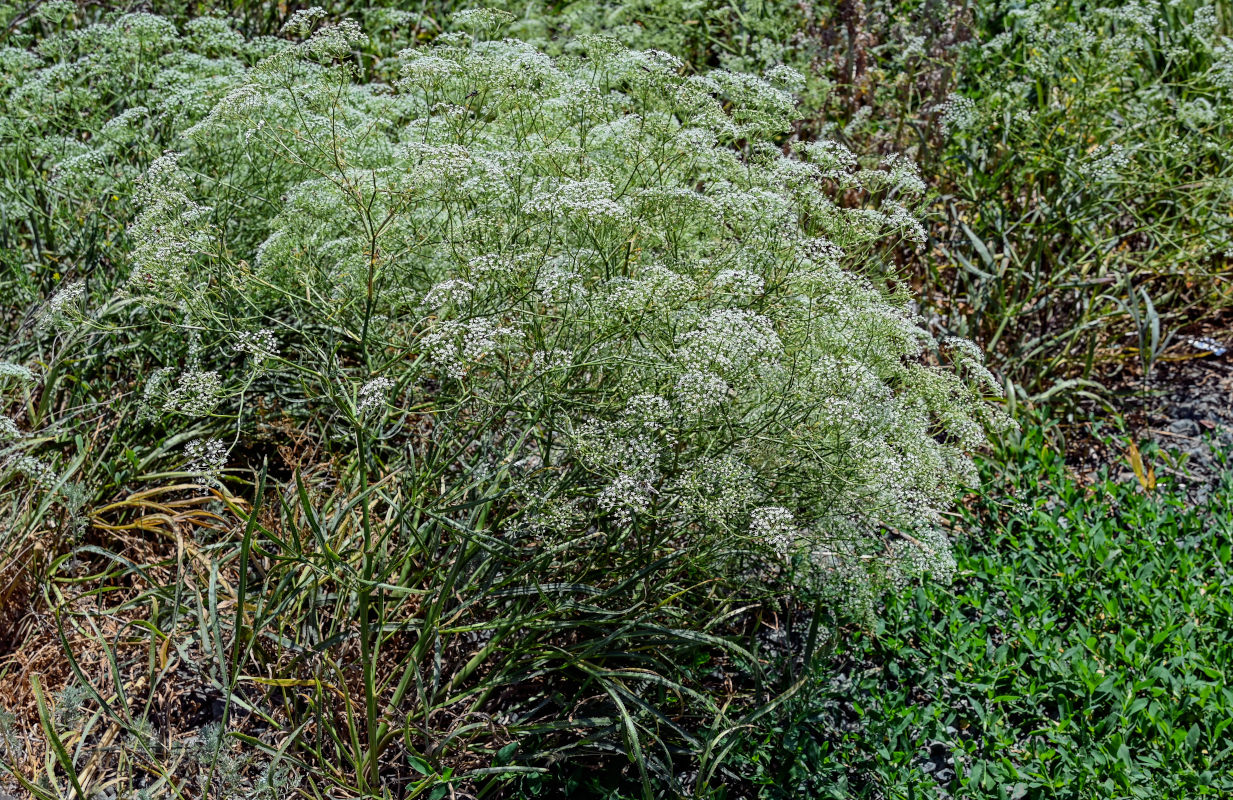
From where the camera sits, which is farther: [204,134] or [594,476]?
[204,134]

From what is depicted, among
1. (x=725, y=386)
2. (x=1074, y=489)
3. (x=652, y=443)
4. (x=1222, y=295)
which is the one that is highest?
(x=725, y=386)

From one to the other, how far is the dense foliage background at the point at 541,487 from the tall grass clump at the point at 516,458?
0.02 meters

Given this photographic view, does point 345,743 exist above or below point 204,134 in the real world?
below

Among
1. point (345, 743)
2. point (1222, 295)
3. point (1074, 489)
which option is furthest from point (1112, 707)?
point (1222, 295)

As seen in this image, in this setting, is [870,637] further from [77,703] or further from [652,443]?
[77,703]

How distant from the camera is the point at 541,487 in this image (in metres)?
2.70

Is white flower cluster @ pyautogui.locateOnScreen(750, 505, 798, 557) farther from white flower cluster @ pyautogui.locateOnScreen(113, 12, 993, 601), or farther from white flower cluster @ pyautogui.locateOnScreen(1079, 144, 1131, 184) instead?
white flower cluster @ pyautogui.locateOnScreen(1079, 144, 1131, 184)

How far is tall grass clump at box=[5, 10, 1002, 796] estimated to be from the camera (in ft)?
7.63

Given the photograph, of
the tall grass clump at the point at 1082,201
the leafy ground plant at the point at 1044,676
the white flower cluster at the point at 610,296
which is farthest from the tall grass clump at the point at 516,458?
the tall grass clump at the point at 1082,201

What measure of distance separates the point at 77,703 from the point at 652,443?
151 centimetres

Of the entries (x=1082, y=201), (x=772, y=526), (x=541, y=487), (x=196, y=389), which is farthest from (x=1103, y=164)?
(x=196, y=389)

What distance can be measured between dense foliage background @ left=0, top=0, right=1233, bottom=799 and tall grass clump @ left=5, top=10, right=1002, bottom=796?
0.02m

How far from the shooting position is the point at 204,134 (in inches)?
118

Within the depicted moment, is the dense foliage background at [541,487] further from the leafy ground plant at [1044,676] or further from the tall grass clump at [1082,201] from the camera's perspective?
the tall grass clump at [1082,201]
